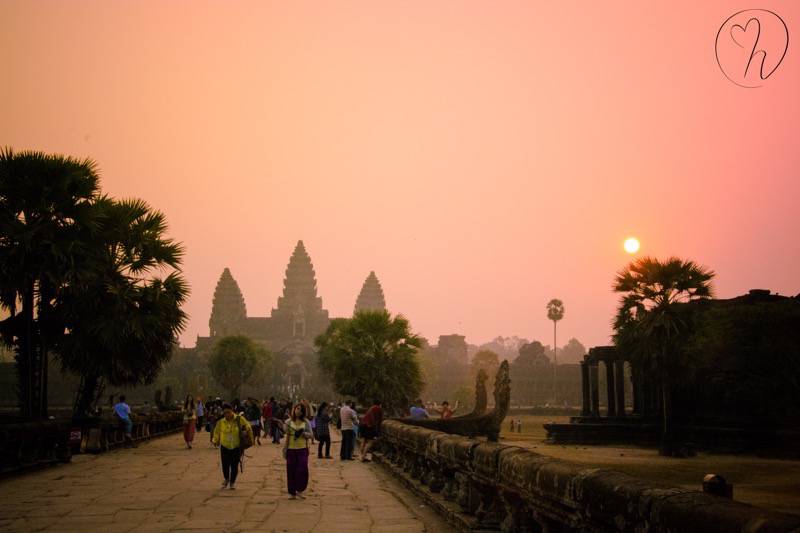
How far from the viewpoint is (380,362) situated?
48.9 meters

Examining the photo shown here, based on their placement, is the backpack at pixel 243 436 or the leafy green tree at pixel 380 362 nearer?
the backpack at pixel 243 436

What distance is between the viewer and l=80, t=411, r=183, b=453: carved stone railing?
85.6 ft

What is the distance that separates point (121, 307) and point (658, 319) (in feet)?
61.8

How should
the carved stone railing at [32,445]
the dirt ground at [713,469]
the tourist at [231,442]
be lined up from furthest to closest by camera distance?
the dirt ground at [713,469], the carved stone railing at [32,445], the tourist at [231,442]

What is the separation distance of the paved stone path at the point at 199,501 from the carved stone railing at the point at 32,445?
39 centimetres

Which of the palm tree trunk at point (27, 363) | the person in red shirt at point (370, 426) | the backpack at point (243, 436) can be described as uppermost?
the palm tree trunk at point (27, 363)

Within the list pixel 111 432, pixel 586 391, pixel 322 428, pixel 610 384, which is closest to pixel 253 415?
pixel 111 432

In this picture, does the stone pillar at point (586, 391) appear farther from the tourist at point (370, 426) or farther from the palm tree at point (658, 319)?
the tourist at point (370, 426)

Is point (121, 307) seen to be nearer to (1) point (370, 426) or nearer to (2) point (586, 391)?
(1) point (370, 426)

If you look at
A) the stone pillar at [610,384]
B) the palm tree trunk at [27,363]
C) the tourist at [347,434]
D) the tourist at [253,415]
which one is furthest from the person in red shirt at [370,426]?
the stone pillar at [610,384]

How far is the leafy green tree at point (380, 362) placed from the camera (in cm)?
4856

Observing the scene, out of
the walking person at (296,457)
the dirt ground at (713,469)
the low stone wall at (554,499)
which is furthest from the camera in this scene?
the dirt ground at (713,469)

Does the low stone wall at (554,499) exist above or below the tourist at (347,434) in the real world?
above

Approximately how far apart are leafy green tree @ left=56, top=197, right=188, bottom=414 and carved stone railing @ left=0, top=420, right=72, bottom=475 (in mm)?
5117
